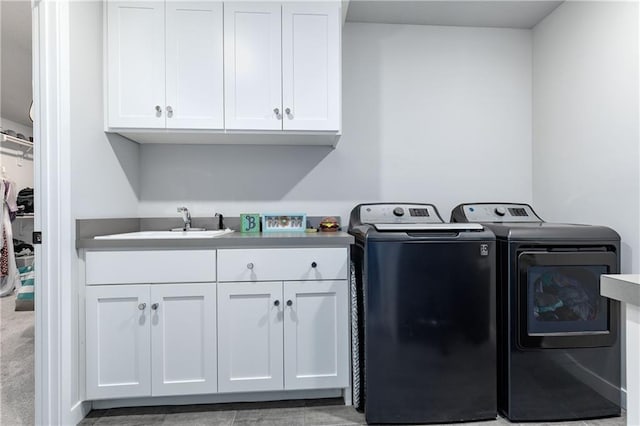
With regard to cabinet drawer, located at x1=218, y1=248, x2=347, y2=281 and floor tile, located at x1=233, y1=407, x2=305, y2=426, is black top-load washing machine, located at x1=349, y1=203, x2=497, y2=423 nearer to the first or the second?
cabinet drawer, located at x1=218, y1=248, x2=347, y2=281

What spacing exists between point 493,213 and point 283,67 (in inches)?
62.1

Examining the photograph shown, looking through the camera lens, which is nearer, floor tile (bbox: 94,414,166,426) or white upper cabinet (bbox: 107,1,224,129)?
floor tile (bbox: 94,414,166,426)

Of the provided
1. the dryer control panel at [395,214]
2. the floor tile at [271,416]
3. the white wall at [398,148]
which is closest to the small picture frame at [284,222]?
the white wall at [398,148]

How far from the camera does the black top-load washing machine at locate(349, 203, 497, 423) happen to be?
1521 millimetres

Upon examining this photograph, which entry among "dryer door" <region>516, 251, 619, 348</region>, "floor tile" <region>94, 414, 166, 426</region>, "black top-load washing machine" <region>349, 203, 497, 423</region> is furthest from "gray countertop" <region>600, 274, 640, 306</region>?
"floor tile" <region>94, 414, 166, 426</region>

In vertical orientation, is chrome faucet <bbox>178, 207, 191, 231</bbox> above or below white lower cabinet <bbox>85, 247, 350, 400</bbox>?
above

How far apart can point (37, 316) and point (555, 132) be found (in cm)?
311

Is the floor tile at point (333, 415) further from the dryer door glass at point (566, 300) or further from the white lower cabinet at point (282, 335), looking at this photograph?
the dryer door glass at point (566, 300)

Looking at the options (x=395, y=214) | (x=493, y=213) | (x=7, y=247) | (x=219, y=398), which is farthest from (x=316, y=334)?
(x=7, y=247)

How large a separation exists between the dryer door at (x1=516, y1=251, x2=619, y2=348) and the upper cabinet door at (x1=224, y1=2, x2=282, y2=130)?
5.05 feet

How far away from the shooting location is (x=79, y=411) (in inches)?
61.2

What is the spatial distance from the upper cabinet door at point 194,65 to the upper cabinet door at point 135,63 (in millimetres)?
54

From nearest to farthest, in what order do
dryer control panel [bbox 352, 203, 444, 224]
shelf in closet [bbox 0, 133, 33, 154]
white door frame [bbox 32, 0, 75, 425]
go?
white door frame [bbox 32, 0, 75, 425] < dryer control panel [bbox 352, 203, 444, 224] < shelf in closet [bbox 0, 133, 33, 154]

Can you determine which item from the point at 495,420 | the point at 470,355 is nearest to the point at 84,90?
the point at 470,355
